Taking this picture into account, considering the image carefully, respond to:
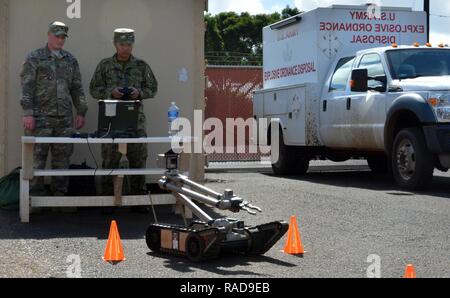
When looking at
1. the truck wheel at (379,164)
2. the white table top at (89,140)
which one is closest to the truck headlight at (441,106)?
the white table top at (89,140)

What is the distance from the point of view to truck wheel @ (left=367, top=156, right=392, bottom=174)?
47.1ft

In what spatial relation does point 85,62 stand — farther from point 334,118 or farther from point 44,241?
point 334,118

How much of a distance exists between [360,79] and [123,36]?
13.7 ft

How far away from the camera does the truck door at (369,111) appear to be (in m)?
11.5

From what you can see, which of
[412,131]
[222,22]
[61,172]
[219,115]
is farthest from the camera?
[222,22]

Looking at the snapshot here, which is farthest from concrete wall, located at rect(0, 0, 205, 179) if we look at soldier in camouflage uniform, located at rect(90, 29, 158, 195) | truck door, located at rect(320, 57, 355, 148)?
truck door, located at rect(320, 57, 355, 148)

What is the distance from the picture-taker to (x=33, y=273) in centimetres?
586

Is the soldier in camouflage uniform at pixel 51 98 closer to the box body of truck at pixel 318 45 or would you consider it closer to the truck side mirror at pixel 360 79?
the truck side mirror at pixel 360 79

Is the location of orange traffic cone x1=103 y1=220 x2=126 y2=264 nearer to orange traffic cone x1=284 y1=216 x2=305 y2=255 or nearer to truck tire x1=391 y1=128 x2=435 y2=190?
orange traffic cone x1=284 y1=216 x2=305 y2=255

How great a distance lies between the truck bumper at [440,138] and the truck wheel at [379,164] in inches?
155

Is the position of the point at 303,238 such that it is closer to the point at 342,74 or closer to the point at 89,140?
the point at 89,140

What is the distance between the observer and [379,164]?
47.6ft

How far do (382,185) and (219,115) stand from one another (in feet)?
30.7
